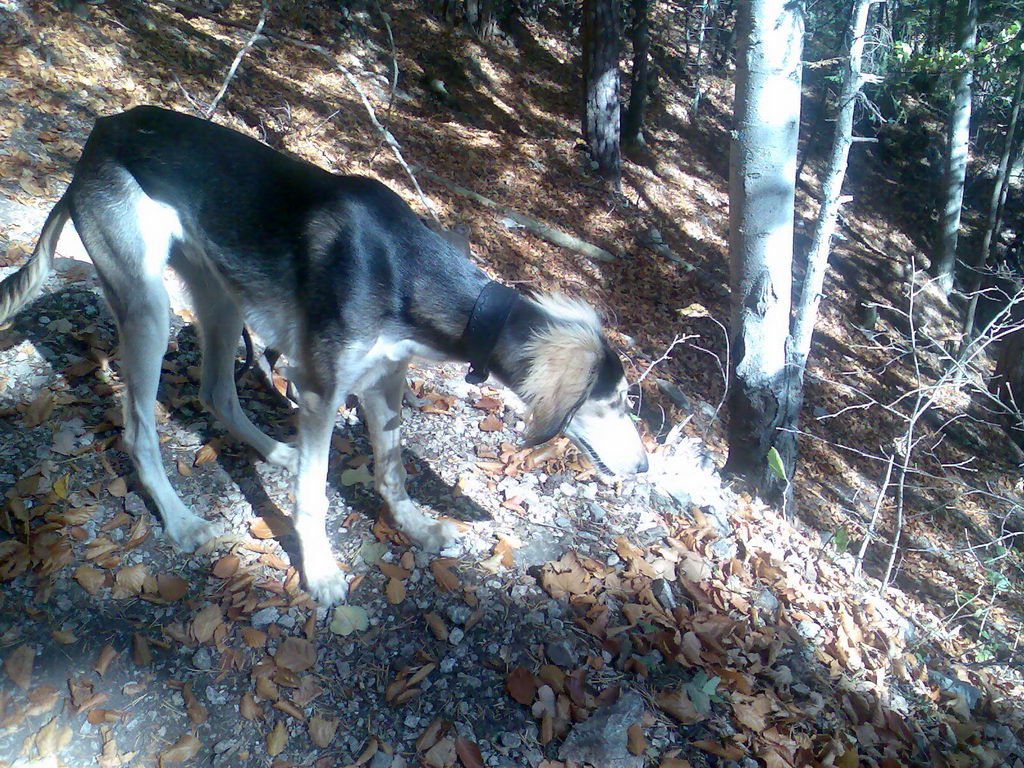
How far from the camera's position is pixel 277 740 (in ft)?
9.59

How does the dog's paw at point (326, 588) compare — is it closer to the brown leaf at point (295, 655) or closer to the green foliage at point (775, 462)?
the brown leaf at point (295, 655)

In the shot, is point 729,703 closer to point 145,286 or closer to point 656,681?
point 656,681

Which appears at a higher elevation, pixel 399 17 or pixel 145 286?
pixel 399 17

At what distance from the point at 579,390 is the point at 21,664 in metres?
2.62

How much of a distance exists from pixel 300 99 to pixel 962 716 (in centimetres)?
1064

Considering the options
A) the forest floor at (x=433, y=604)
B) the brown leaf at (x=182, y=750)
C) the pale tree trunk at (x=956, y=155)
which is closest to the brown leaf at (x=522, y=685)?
the forest floor at (x=433, y=604)

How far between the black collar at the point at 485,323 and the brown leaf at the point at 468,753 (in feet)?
5.37

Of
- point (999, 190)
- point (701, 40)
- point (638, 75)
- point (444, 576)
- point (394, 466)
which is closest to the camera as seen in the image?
point (444, 576)

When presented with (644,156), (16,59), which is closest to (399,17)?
(644,156)

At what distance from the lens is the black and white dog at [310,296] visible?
329cm

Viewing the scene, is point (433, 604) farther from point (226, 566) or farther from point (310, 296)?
point (310, 296)

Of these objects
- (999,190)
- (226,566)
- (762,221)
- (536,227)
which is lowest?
(226,566)

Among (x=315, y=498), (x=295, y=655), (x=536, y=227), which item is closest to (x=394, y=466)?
(x=315, y=498)

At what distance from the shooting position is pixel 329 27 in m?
14.0
